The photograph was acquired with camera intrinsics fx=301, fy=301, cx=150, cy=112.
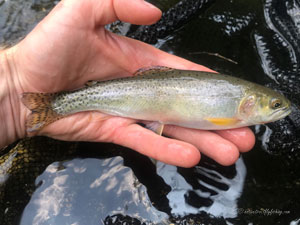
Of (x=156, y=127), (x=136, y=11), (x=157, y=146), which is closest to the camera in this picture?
(x=136, y=11)

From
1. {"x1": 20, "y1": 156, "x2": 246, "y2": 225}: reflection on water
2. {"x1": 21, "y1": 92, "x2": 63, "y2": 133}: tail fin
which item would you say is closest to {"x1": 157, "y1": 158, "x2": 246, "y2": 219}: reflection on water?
{"x1": 20, "y1": 156, "x2": 246, "y2": 225}: reflection on water

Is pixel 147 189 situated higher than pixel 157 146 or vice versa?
pixel 157 146

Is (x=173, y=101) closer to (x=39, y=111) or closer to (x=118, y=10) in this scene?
(x=118, y=10)

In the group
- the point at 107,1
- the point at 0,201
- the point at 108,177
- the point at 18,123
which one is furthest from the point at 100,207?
the point at 107,1

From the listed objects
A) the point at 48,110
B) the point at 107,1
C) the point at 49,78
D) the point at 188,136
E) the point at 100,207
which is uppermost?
the point at 107,1

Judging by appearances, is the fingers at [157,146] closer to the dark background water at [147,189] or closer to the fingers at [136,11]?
the dark background water at [147,189]

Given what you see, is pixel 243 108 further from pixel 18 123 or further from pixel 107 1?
pixel 18 123

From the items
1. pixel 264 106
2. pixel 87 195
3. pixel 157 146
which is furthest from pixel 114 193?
pixel 264 106

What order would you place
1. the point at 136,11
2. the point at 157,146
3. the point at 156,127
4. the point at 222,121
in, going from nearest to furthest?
the point at 136,11, the point at 157,146, the point at 222,121, the point at 156,127
